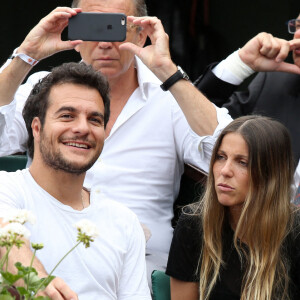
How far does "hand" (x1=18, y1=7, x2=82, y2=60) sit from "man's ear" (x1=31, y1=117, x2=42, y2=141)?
46 cm

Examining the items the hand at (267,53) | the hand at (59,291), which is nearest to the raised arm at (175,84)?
the hand at (267,53)

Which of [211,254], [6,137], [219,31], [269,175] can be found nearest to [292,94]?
[269,175]

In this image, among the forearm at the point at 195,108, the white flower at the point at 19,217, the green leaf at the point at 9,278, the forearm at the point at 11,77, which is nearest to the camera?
the green leaf at the point at 9,278

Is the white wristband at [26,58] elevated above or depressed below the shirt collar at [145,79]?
above

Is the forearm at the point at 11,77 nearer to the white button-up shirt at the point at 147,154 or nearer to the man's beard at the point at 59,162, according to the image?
the white button-up shirt at the point at 147,154

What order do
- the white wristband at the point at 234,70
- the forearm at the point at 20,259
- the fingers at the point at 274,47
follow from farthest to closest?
the white wristband at the point at 234,70 < the fingers at the point at 274,47 < the forearm at the point at 20,259

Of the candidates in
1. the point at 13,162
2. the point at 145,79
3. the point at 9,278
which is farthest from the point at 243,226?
the point at 9,278

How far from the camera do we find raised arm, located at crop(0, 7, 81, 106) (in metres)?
3.16

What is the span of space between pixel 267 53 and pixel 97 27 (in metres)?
0.72

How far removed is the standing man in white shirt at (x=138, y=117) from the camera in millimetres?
3230

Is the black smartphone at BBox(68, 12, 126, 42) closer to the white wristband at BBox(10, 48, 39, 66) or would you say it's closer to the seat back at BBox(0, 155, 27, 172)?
the white wristband at BBox(10, 48, 39, 66)

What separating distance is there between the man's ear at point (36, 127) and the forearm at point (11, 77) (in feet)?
1.24

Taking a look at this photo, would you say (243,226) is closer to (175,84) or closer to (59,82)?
(175,84)

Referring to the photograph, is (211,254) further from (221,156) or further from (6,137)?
(6,137)
